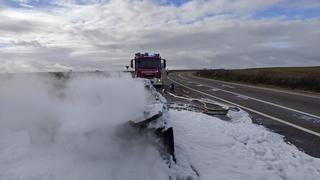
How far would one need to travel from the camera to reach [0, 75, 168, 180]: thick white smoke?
17.3 ft

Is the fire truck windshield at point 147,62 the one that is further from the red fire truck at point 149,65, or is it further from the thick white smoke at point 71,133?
the thick white smoke at point 71,133

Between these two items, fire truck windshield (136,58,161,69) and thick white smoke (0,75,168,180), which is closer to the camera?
thick white smoke (0,75,168,180)

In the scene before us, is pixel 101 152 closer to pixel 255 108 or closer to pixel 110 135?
pixel 110 135

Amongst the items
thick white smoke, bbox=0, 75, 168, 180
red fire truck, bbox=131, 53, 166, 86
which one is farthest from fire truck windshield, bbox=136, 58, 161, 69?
thick white smoke, bbox=0, 75, 168, 180

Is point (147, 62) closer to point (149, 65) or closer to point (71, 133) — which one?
point (149, 65)

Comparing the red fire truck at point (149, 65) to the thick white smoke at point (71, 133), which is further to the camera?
the red fire truck at point (149, 65)

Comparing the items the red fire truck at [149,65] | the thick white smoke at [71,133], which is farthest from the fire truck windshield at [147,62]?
the thick white smoke at [71,133]

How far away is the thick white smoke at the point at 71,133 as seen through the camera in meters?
5.27

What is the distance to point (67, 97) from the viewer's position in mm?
6180

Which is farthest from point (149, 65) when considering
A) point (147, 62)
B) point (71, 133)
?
point (71, 133)

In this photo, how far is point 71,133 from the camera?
17.3 feet

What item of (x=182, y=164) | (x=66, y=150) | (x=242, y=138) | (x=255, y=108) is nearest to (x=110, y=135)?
(x=66, y=150)

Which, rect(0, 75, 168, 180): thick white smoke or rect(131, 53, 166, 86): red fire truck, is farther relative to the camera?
rect(131, 53, 166, 86): red fire truck

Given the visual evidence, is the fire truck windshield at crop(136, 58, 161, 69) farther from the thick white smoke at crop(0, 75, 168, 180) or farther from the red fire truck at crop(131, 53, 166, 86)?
the thick white smoke at crop(0, 75, 168, 180)
